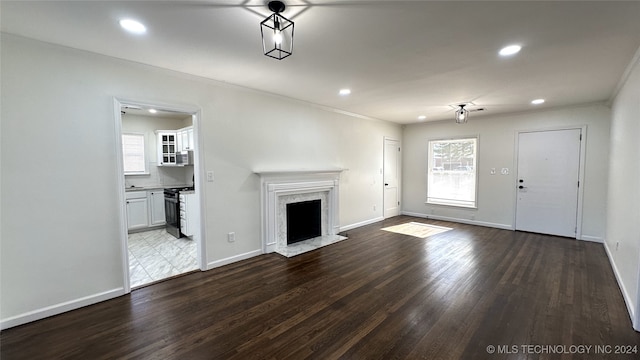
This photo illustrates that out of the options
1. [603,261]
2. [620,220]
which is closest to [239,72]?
[620,220]

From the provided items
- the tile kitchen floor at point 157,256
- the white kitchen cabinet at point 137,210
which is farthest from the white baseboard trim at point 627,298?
the white kitchen cabinet at point 137,210

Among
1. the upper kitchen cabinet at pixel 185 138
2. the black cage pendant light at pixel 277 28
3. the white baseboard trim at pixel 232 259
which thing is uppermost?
the black cage pendant light at pixel 277 28

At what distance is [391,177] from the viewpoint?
23.0ft

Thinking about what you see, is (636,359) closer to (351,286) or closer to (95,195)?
(351,286)

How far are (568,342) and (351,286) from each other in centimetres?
192

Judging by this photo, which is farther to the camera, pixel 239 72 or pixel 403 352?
pixel 239 72

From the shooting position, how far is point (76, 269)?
2645mm

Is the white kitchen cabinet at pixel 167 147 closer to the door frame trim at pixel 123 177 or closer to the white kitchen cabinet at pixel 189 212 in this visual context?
the white kitchen cabinet at pixel 189 212

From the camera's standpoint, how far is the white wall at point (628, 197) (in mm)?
2477

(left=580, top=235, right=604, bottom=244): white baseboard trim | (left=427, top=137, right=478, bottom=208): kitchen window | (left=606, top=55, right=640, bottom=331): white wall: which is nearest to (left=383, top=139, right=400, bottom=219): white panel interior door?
(left=427, top=137, right=478, bottom=208): kitchen window

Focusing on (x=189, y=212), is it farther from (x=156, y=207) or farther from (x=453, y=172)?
(x=453, y=172)

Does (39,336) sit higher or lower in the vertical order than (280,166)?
lower

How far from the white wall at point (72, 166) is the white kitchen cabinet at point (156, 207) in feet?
9.30

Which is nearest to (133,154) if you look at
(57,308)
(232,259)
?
(232,259)
